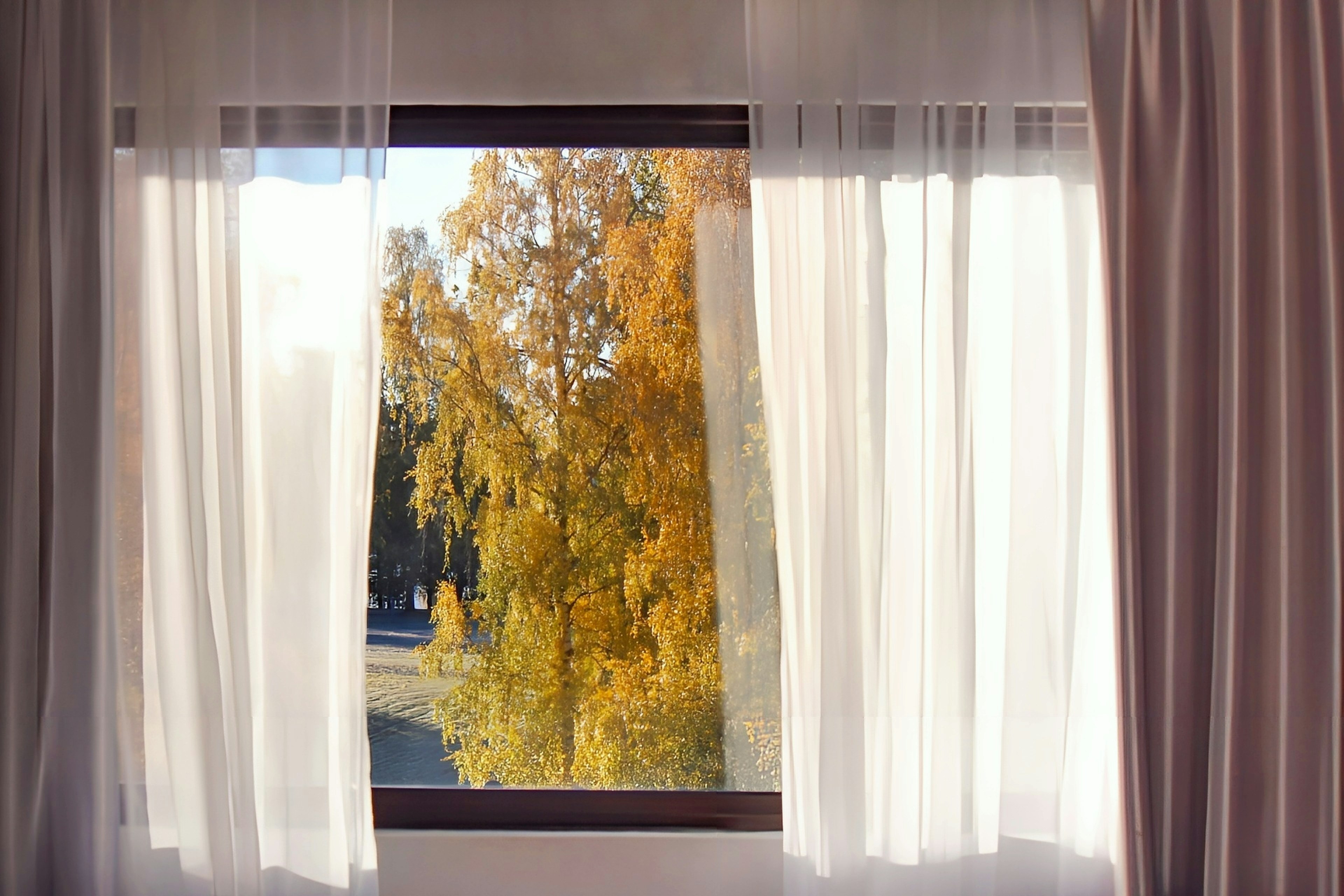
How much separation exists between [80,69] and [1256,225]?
247 cm

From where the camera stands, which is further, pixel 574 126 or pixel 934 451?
pixel 574 126

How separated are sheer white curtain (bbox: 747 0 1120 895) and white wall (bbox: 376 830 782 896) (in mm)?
172

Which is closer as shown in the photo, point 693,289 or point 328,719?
point 328,719

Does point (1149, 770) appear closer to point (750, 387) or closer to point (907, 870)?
point (907, 870)

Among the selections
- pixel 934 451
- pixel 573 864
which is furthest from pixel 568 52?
pixel 573 864

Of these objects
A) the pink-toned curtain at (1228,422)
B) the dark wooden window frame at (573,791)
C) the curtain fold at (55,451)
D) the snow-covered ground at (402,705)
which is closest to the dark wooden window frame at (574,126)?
the dark wooden window frame at (573,791)

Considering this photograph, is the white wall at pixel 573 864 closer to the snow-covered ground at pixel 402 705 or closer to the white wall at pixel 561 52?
the snow-covered ground at pixel 402 705

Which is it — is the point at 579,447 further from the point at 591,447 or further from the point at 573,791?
the point at 573,791

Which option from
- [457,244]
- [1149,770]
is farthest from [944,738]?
[457,244]

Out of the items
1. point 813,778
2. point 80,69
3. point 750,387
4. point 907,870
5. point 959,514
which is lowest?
point 907,870

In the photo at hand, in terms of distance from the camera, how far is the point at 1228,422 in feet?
5.32

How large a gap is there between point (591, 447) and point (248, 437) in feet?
2.38

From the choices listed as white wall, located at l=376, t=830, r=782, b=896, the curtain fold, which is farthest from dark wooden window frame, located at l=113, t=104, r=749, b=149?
white wall, located at l=376, t=830, r=782, b=896

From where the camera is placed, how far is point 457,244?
1.87 meters
